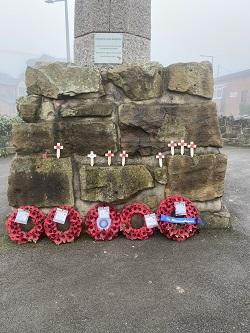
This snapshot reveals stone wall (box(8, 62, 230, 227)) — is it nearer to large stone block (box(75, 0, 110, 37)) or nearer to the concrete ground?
the concrete ground

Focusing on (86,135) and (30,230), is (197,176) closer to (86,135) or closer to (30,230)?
(86,135)

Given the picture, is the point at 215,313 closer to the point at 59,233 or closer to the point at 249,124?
the point at 59,233

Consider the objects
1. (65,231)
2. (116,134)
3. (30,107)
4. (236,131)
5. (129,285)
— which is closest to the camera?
(129,285)

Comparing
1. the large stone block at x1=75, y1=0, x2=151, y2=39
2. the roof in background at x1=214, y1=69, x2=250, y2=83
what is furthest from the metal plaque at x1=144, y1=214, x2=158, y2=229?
the roof in background at x1=214, y1=69, x2=250, y2=83

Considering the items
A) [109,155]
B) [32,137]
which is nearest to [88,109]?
[109,155]

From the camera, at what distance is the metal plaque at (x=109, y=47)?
398 cm

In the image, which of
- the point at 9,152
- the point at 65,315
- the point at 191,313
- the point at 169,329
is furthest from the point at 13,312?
Answer: the point at 9,152

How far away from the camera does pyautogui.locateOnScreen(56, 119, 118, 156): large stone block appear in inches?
137

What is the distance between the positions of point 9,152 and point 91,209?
6.90 metres

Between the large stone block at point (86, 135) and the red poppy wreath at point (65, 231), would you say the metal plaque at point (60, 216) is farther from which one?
the large stone block at point (86, 135)

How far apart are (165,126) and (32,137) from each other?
1.33 metres

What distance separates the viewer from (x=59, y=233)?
10.7 feet

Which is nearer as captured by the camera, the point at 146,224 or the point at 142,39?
the point at 146,224

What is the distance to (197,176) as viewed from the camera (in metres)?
3.59
